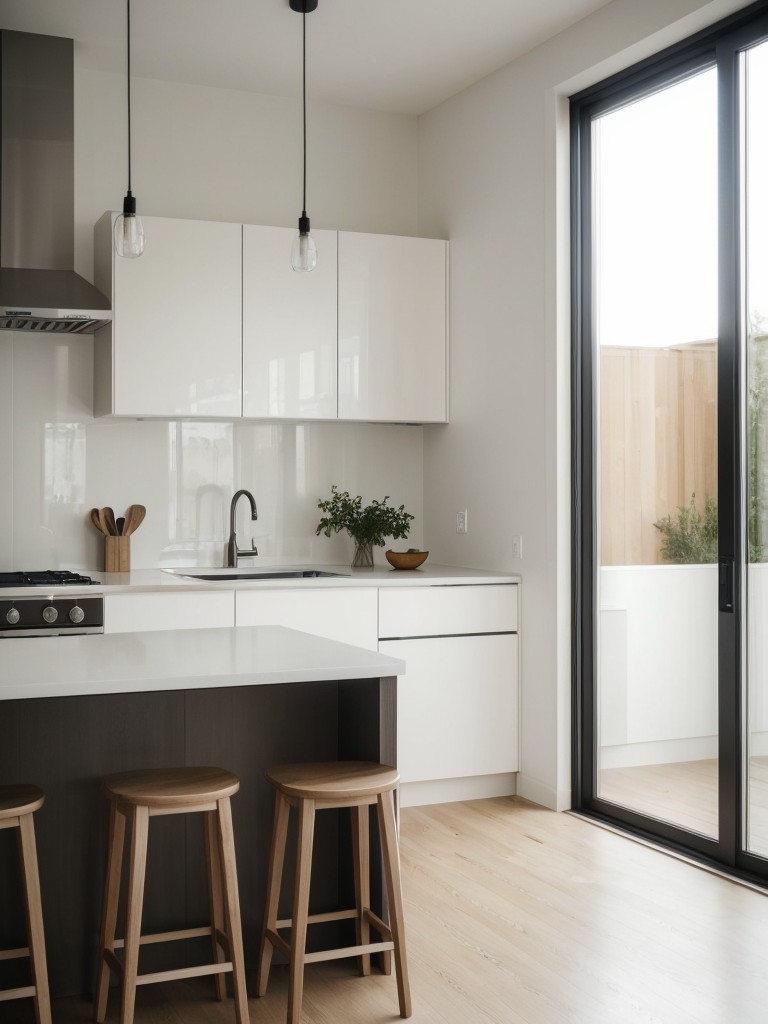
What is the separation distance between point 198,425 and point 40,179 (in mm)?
1201

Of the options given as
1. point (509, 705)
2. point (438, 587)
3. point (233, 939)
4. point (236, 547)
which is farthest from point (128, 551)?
point (233, 939)

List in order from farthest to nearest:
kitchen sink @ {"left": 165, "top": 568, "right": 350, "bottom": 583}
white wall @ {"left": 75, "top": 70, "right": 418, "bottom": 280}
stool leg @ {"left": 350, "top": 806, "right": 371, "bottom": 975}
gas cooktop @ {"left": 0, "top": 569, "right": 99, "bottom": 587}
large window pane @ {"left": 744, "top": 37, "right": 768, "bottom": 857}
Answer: white wall @ {"left": 75, "top": 70, "right": 418, "bottom": 280} < kitchen sink @ {"left": 165, "top": 568, "right": 350, "bottom": 583} < gas cooktop @ {"left": 0, "top": 569, "right": 99, "bottom": 587} < large window pane @ {"left": 744, "top": 37, "right": 768, "bottom": 857} < stool leg @ {"left": 350, "top": 806, "right": 371, "bottom": 975}

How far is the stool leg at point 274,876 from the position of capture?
2.48 metres

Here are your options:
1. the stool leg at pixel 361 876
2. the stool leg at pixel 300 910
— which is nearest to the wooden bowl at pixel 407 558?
the stool leg at pixel 361 876

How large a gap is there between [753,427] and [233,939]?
2.22 metres

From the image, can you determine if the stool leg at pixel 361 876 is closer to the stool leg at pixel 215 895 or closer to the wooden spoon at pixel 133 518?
the stool leg at pixel 215 895

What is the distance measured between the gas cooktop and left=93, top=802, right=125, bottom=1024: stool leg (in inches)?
61.3

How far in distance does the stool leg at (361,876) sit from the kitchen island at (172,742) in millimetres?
124

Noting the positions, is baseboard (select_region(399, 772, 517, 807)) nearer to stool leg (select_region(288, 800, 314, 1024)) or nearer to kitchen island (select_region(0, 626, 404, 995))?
kitchen island (select_region(0, 626, 404, 995))

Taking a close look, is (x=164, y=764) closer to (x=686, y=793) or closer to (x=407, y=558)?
(x=686, y=793)

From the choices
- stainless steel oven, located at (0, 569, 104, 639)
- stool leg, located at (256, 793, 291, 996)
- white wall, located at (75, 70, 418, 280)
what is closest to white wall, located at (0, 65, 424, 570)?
white wall, located at (75, 70, 418, 280)

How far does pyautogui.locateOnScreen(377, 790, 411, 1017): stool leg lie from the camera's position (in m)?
2.42

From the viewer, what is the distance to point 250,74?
4.56 metres

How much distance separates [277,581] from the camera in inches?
158
